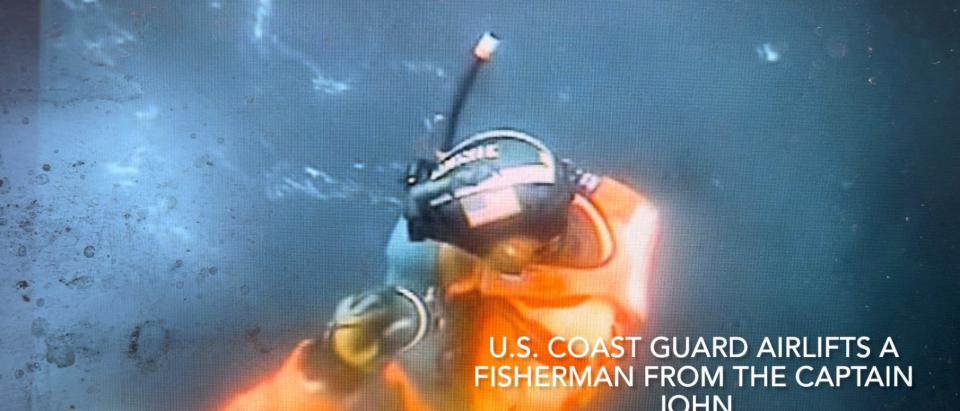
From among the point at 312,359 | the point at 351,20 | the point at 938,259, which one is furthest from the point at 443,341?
the point at 938,259

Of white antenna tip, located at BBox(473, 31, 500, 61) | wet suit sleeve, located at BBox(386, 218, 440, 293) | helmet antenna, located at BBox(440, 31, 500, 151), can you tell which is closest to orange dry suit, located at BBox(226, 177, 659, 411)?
wet suit sleeve, located at BBox(386, 218, 440, 293)

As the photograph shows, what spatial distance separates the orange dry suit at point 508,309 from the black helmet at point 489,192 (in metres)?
0.03

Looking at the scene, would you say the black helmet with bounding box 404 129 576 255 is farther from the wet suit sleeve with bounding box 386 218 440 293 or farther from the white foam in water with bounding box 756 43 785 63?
the white foam in water with bounding box 756 43 785 63

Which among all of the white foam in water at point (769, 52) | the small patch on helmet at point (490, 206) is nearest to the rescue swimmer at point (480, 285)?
the small patch on helmet at point (490, 206)

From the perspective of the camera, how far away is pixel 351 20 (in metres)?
1.47

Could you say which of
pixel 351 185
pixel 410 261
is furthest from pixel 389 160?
pixel 410 261

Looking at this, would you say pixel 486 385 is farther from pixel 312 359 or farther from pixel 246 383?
pixel 246 383

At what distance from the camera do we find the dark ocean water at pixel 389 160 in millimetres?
1455

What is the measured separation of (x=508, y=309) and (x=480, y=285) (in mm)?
72

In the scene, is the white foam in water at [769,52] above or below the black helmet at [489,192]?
above

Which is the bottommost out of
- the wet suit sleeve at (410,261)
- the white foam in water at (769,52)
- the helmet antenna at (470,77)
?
the wet suit sleeve at (410,261)

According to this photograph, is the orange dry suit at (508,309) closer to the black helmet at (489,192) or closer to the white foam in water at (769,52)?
the black helmet at (489,192)

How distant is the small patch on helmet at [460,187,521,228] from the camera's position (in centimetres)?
148

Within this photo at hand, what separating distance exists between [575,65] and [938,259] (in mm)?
808
